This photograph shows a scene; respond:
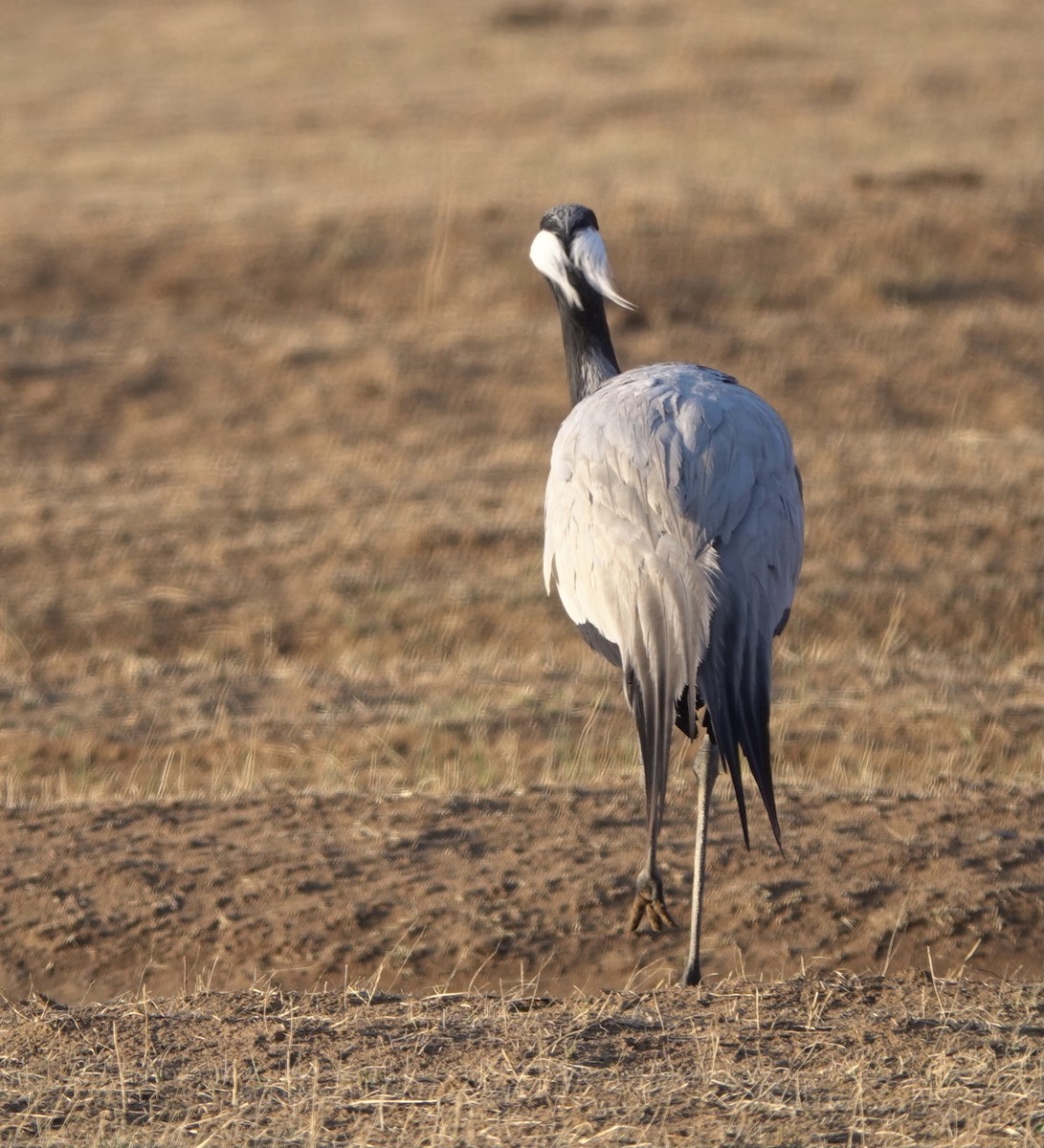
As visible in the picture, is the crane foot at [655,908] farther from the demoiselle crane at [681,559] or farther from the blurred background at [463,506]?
the blurred background at [463,506]

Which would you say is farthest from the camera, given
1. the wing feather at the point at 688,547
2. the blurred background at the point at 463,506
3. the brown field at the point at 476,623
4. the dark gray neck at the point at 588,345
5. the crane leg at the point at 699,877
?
the dark gray neck at the point at 588,345

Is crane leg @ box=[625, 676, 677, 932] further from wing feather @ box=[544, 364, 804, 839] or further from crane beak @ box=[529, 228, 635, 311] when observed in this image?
crane beak @ box=[529, 228, 635, 311]

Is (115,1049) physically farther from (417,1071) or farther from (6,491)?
(6,491)

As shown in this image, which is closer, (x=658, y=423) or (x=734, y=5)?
(x=658, y=423)

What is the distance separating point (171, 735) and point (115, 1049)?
3.76m

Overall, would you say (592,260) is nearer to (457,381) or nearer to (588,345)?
(588,345)

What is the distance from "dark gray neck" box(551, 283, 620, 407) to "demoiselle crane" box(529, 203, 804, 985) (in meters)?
0.83

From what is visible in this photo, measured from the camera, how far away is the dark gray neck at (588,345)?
612cm

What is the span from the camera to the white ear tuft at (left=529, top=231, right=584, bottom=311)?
609cm

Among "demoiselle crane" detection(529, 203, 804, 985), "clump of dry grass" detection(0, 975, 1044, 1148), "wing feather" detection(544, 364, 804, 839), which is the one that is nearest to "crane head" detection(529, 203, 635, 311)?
"demoiselle crane" detection(529, 203, 804, 985)

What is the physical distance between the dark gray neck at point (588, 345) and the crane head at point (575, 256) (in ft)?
0.11

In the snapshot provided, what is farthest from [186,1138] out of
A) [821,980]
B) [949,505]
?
[949,505]

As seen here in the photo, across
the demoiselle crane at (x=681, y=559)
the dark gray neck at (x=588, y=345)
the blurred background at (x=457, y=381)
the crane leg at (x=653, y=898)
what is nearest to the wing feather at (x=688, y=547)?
the demoiselle crane at (x=681, y=559)

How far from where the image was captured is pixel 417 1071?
14.0ft
